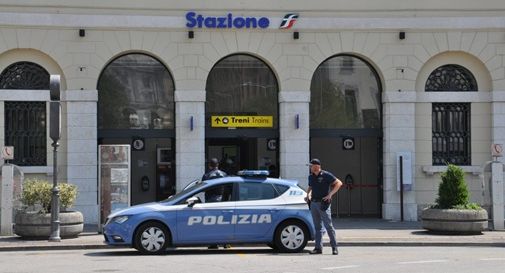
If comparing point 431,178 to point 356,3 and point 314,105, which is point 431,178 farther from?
point 356,3

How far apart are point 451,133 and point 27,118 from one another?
12416 mm

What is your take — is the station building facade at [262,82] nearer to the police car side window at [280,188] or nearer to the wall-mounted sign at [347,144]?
the wall-mounted sign at [347,144]

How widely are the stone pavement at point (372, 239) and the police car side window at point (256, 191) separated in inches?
91.8

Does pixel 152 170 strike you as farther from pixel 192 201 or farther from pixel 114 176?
pixel 192 201

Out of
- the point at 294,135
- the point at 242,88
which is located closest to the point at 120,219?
the point at 294,135

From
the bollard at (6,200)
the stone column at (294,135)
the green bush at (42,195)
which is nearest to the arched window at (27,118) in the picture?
Answer: the bollard at (6,200)

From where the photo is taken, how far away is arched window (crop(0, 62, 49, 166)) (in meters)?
23.5

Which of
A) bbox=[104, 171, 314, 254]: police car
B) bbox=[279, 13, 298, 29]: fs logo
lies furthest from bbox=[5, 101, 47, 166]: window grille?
bbox=[104, 171, 314, 254]: police car

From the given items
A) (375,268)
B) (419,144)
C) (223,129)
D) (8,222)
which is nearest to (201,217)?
(375,268)

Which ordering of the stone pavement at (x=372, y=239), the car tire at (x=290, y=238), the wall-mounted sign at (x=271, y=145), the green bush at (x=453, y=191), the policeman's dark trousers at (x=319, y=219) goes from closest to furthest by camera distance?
the policeman's dark trousers at (x=319, y=219) → the car tire at (x=290, y=238) → the stone pavement at (x=372, y=239) → the green bush at (x=453, y=191) → the wall-mounted sign at (x=271, y=145)

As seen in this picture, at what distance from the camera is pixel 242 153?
26266mm

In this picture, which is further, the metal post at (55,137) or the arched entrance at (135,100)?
the arched entrance at (135,100)

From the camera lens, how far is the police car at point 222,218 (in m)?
16.0

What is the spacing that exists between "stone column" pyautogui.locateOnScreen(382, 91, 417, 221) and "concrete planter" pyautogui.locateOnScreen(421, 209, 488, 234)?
3.86m
